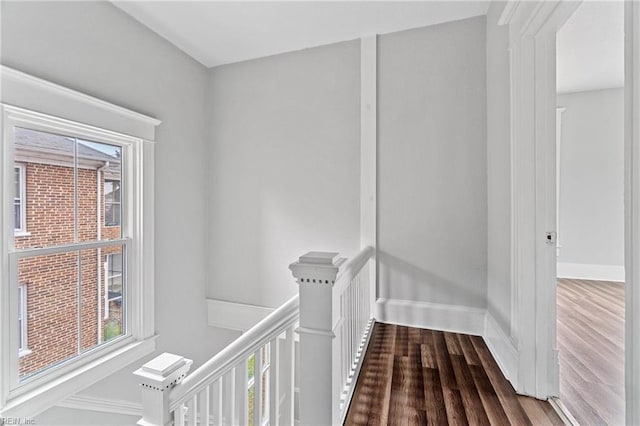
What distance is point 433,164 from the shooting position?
2.47 meters

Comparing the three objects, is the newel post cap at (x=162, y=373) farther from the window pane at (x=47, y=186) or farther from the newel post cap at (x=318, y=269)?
the window pane at (x=47, y=186)

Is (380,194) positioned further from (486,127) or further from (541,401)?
(541,401)

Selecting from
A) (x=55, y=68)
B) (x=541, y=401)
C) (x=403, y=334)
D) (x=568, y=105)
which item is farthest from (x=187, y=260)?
(x=568, y=105)

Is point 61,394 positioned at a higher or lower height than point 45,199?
lower

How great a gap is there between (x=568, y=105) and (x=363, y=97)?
123 inches

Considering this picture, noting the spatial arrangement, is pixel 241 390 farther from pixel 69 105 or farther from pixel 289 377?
pixel 69 105

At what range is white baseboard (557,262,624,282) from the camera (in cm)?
385

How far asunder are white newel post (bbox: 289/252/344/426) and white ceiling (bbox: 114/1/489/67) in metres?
1.99

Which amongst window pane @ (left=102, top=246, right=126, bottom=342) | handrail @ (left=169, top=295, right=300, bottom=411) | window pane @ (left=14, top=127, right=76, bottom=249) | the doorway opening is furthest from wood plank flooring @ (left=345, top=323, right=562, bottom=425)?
window pane @ (left=14, top=127, right=76, bottom=249)

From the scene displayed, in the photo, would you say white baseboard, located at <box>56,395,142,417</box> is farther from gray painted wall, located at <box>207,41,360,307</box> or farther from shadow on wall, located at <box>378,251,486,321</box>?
shadow on wall, located at <box>378,251,486,321</box>

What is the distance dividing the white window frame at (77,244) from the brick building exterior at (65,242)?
0.20ft

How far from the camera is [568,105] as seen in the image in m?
3.99

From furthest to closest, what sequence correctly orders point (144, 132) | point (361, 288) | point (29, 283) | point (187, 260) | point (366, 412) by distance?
point (187, 260)
point (144, 132)
point (361, 288)
point (29, 283)
point (366, 412)

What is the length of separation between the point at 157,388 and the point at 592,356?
2422 millimetres
